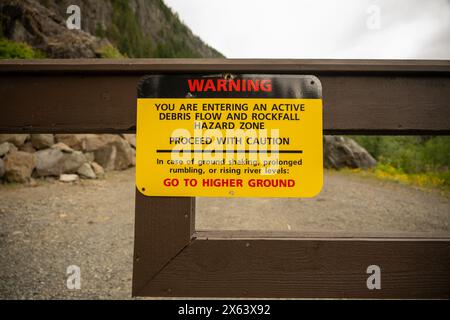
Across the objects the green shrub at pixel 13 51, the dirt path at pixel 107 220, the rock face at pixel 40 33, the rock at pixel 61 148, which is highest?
the rock face at pixel 40 33

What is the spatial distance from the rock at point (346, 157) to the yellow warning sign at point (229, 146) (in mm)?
12390

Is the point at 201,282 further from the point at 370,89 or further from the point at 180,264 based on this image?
the point at 370,89

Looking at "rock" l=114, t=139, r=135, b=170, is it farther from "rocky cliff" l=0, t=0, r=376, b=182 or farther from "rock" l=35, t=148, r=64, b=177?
"rock" l=35, t=148, r=64, b=177

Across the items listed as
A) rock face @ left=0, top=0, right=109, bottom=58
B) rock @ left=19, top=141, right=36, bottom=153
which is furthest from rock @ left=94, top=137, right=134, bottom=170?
rock face @ left=0, top=0, right=109, bottom=58

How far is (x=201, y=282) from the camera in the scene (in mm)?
1000

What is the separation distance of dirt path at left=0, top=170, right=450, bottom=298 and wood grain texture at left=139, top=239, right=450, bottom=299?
5.57 feet

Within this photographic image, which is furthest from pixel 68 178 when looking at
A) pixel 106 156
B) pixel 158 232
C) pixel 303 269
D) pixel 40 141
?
pixel 303 269

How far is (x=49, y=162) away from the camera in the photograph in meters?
6.62

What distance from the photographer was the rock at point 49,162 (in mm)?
6488

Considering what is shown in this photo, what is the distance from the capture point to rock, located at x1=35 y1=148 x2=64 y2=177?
21.3 ft

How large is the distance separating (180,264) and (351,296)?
70cm

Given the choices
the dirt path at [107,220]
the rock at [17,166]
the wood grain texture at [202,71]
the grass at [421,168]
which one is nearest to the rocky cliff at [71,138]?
the rock at [17,166]

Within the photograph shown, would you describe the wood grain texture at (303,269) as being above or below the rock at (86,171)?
below

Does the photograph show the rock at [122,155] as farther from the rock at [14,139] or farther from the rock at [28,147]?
the rock at [14,139]
